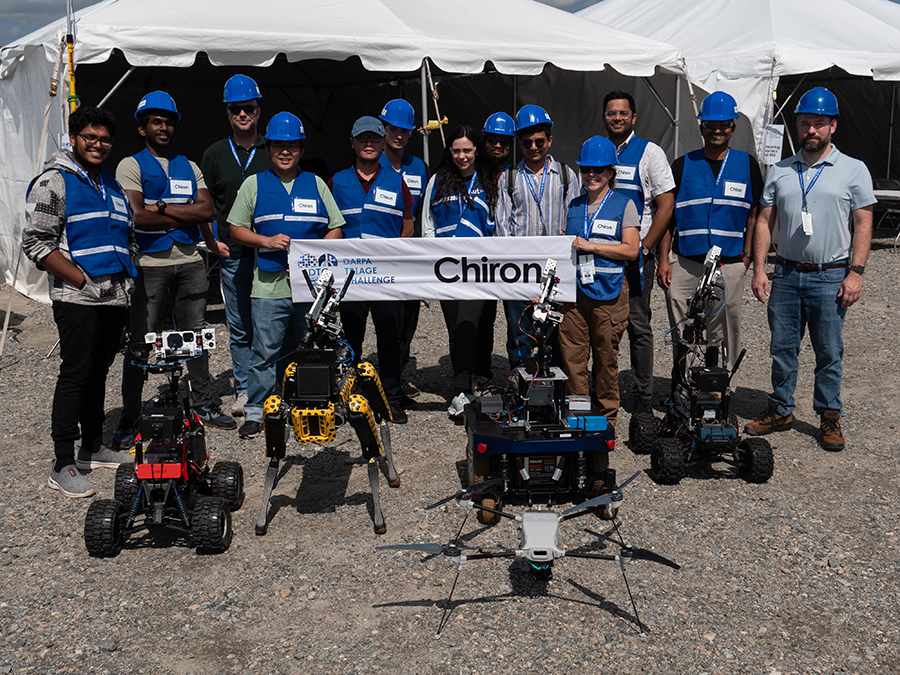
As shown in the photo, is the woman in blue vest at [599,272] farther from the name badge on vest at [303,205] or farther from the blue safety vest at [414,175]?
the name badge on vest at [303,205]

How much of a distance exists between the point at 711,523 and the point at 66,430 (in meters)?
3.53

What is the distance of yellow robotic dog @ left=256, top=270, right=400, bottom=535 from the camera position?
367cm

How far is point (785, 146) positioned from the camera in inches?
527

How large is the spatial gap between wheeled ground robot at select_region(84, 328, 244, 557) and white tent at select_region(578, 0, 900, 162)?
29.8ft

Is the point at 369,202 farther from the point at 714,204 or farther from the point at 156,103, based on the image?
the point at 714,204

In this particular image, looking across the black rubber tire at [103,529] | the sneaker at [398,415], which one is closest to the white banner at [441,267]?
the sneaker at [398,415]

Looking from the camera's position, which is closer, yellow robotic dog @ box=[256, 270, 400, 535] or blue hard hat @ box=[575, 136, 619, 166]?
yellow robotic dog @ box=[256, 270, 400, 535]

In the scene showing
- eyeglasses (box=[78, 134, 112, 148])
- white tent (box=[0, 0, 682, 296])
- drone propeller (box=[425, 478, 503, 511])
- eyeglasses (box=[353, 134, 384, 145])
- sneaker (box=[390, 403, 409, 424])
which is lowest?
sneaker (box=[390, 403, 409, 424])

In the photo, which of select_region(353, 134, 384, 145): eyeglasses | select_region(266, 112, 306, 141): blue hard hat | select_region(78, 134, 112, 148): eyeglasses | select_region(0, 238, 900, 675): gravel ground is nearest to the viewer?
select_region(0, 238, 900, 675): gravel ground

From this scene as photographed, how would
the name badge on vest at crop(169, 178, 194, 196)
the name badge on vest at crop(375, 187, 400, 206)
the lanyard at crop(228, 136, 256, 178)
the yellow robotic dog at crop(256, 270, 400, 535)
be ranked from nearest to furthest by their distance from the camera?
the yellow robotic dog at crop(256, 270, 400, 535) → the name badge on vest at crop(169, 178, 194, 196) → the name badge on vest at crop(375, 187, 400, 206) → the lanyard at crop(228, 136, 256, 178)

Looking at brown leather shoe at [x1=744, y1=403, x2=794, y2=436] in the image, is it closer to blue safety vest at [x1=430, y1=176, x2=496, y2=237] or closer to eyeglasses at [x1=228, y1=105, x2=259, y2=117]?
blue safety vest at [x1=430, y1=176, x2=496, y2=237]

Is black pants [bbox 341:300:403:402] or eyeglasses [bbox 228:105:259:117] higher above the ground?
eyeglasses [bbox 228:105:259:117]

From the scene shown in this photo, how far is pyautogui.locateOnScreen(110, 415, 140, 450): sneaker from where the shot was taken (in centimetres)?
504

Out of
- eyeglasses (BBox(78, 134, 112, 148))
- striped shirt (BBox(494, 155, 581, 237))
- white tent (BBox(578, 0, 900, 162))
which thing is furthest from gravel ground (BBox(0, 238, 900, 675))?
white tent (BBox(578, 0, 900, 162))
